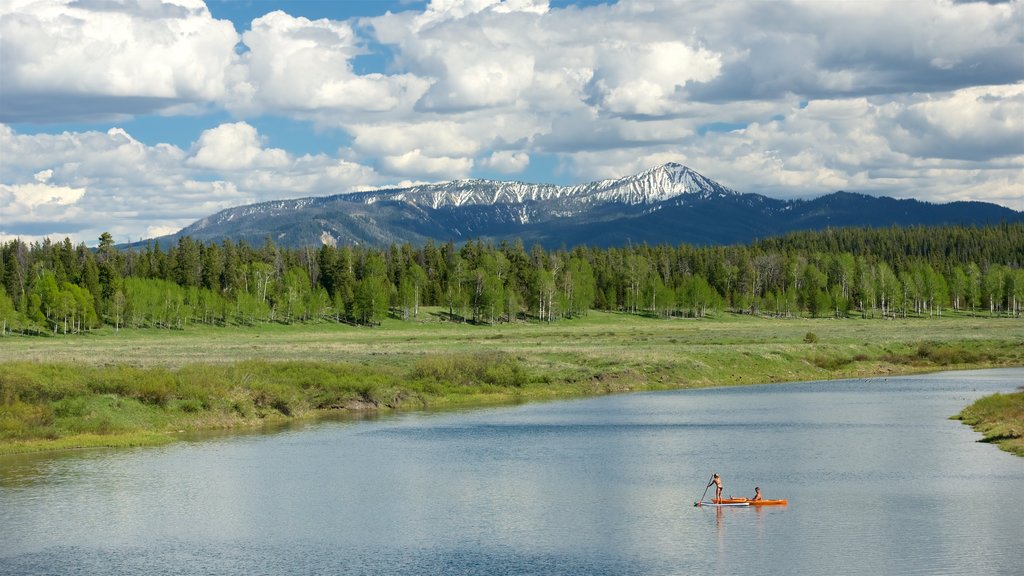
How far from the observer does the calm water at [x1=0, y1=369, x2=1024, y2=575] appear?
113 feet

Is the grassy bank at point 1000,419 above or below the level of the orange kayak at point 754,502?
above

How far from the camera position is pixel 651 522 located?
39312mm

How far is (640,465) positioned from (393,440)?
1604cm

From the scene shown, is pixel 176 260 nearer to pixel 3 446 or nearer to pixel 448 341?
pixel 448 341

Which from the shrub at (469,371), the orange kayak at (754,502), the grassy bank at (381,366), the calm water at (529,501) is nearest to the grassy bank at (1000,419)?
the calm water at (529,501)

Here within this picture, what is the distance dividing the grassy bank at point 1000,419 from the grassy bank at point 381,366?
3249cm

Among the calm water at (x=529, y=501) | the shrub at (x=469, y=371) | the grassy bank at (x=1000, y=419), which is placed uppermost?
the shrub at (x=469, y=371)

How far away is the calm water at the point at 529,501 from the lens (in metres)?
34.4

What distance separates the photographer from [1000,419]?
6247cm

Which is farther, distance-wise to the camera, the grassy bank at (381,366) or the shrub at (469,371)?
the shrub at (469,371)

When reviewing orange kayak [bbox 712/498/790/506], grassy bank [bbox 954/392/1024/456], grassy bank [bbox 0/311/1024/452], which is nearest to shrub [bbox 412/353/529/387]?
grassy bank [bbox 0/311/1024/452]

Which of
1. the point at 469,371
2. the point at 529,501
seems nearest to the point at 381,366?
the point at 469,371

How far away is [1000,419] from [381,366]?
48808 millimetres

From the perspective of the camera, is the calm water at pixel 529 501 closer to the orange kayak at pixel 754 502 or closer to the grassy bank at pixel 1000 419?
the orange kayak at pixel 754 502
